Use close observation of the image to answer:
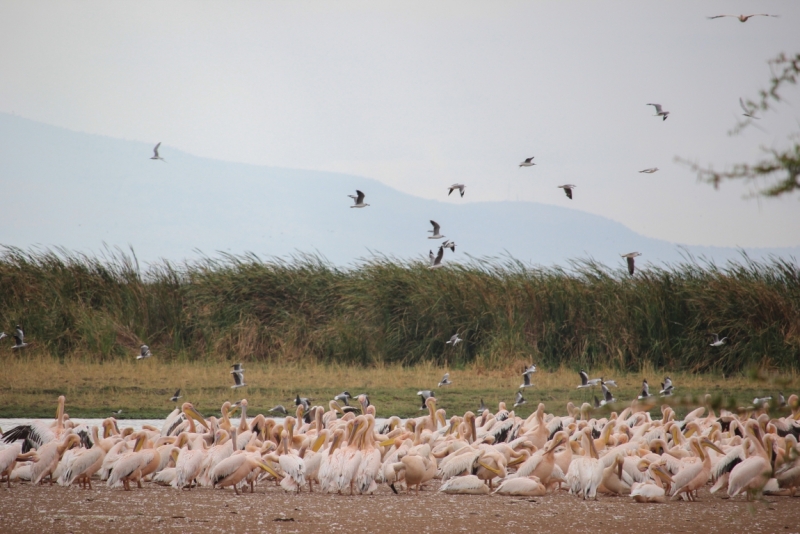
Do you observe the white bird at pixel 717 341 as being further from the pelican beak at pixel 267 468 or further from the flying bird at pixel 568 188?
the pelican beak at pixel 267 468

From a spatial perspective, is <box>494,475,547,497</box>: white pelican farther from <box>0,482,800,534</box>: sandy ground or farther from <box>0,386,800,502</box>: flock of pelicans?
<box>0,482,800,534</box>: sandy ground

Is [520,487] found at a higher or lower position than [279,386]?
lower

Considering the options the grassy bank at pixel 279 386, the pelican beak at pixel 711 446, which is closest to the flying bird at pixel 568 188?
the grassy bank at pixel 279 386

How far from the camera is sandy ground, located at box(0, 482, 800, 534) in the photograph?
702 centimetres

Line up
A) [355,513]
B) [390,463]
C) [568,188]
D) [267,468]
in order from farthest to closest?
[568,188] → [390,463] → [267,468] → [355,513]

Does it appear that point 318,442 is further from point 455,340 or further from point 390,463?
point 455,340

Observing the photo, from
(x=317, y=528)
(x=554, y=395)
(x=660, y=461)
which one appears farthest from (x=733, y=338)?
(x=317, y=528)

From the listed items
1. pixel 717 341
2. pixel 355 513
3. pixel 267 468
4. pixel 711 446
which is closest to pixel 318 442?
pixel 267 468

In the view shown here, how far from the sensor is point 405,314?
65.1 feet

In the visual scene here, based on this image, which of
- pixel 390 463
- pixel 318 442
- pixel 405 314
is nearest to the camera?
pixel 390 463

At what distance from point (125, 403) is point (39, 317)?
6049mm

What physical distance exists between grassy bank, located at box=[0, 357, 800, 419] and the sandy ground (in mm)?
5500

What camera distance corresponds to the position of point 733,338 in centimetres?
1803

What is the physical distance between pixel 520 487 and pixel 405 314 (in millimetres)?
11266
